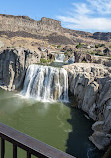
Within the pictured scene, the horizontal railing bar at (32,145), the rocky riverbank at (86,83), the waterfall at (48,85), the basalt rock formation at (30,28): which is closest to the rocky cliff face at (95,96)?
the rocky riverbank at (86,83)

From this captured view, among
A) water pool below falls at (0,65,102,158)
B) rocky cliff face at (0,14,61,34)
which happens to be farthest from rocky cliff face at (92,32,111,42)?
water pool below falls at (0,65,102,158)

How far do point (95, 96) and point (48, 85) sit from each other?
607cm

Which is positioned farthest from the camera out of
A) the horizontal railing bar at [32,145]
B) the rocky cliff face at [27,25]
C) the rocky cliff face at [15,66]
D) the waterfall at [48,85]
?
the rocky cliff face at [27,25]

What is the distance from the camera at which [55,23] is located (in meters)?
92.6

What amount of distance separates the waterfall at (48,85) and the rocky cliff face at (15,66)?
1.77 meters

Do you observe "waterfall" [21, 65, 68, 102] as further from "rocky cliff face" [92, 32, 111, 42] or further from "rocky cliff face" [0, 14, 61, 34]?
"rocky cliff face" [92, 32, 111, 42]

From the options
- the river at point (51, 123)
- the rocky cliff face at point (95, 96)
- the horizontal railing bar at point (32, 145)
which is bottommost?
the river at point (51, 123)

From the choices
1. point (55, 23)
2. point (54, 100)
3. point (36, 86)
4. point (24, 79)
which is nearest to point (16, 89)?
point (24, 79)

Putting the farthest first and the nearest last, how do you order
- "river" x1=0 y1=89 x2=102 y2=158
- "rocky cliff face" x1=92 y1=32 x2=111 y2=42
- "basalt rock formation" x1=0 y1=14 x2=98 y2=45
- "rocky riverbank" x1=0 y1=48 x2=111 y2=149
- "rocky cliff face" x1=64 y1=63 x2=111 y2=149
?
"rocky cliff face" x1=92 y1=32 x2=111 y2=42, "basalt rock formation" x1=0 y1=14 x2=98 y2=45, "rocky riverbank" x1=0 y1=48 x2=111 y2=149, "rocky cliff face" x1=64 y1=63 x2=111 y2=149, "river" x1=0 y1=89 x2=102 y2=158

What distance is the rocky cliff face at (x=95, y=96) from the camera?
375 inches

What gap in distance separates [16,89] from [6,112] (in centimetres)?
636

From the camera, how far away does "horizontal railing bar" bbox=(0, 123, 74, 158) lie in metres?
1.37

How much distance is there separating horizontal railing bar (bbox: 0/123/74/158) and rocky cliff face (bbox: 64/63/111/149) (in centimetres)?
846

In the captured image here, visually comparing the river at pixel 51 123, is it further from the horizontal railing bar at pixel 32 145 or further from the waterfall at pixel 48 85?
the horizontal railing bar at pixel 32 145
